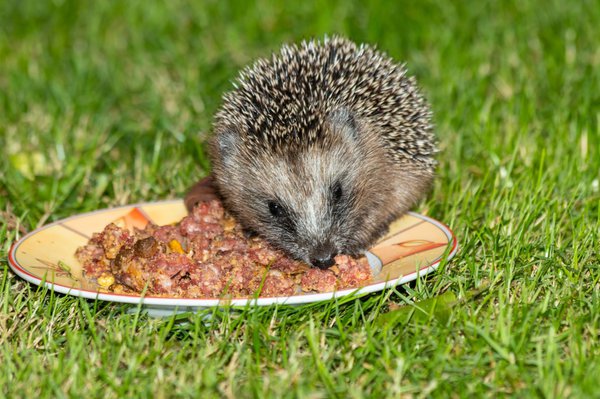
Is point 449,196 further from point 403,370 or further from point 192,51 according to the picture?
point 192,51

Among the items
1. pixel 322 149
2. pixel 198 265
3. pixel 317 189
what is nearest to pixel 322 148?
pixel 322 149

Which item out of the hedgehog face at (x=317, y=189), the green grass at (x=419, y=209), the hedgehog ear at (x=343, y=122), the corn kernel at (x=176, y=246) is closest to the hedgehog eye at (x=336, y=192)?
the hedgehog face at (x=317, y=189)

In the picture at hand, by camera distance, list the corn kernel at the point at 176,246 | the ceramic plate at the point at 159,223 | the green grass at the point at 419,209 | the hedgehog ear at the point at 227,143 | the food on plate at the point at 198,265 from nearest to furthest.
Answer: the green grass at the point at 419,209
the ceramic plate at the point at 159,223
the food on plate at the point at 198,265
the corn kernel at the point at 176,246
the hedgehog ear at the point at 227,143

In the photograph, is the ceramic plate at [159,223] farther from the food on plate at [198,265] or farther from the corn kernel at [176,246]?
the corn kernel at [176,246]

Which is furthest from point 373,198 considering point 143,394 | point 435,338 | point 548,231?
point 143,394

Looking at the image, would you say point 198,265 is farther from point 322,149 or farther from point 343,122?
point 343,122

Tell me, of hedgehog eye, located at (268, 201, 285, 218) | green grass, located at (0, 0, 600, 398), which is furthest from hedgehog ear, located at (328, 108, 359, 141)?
green grass, located at (0, 0, 600, 398)
